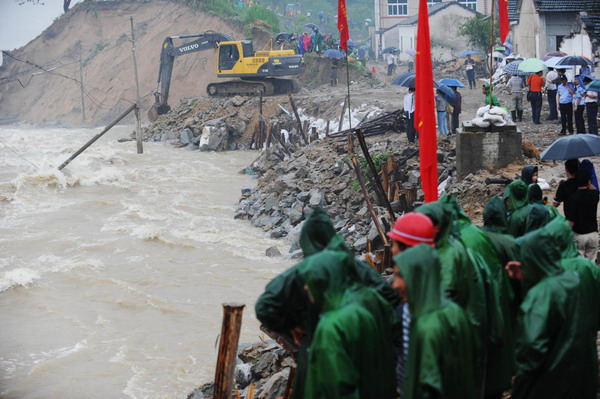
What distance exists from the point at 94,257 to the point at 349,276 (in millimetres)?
13649

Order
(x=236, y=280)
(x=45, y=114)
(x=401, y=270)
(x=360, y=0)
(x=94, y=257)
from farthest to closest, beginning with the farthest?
(x=360, y=0) → (x=45, y=114) → (x=94, y=257) → (x=236, y=280) → (x=401, y=270)

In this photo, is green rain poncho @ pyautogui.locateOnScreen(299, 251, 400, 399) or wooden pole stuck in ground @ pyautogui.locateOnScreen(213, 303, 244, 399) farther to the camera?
wooden pole stuck in ground @ pyautogui.locateOnScreen(213, 303, 244, 399)

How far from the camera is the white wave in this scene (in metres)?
15.2

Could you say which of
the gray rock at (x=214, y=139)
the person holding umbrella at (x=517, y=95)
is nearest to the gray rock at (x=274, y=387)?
the person holding umbrella at (x=517, y=95)

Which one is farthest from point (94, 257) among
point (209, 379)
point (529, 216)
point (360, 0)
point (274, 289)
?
point (360, 0)

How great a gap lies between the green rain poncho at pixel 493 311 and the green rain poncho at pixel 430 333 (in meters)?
0.81

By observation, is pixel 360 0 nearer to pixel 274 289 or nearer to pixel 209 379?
pixel 209 379

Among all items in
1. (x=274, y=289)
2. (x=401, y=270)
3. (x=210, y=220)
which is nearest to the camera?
(x=401, y=270)

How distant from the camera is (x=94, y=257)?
1722 centimetres

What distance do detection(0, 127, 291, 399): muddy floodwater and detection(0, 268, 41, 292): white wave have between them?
1.1 inches

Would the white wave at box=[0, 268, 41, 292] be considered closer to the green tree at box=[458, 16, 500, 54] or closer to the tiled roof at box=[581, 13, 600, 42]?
the tiled roof at box=[581, 13, 600, 42]

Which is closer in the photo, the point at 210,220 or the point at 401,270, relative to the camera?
the point at 401,270

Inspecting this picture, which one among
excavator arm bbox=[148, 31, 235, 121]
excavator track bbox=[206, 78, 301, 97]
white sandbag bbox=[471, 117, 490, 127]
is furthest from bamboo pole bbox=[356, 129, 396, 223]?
excavator arm bbox=[148, 31, 235, 121]

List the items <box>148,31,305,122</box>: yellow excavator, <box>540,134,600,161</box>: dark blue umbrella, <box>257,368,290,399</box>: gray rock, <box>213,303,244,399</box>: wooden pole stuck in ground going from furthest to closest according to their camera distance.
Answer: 1. <box>148,31,305,122</box>: yellow excavator
2. <box>540,134,600,161</box>: dark blue umbrella
3. <box>257,368,290,399</box>: gray rock
4. <box>213,303,244,399</box>: wooden pole stuck in ground
